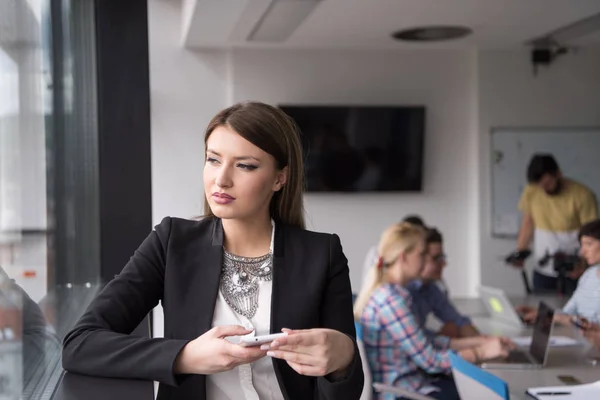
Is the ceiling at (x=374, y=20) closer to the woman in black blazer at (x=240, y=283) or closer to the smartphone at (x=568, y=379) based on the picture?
the smartphone at (x=568, y=379)

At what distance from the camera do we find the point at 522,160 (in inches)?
288

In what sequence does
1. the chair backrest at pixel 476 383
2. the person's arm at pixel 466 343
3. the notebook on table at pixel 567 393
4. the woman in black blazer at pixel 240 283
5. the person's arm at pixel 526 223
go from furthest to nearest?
the person's arm at pixel 526 223
the person's arm at pixel 466 343
the notebook on table at pixel 567 393
the chair backrest at pixel 476 383
the woman in black blazer at pixel 240 283

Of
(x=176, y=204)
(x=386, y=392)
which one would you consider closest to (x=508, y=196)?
(x=176, y=204)

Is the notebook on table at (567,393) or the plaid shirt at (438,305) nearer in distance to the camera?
the notebook on table at (567,393)

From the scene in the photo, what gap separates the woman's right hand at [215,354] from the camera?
123cm

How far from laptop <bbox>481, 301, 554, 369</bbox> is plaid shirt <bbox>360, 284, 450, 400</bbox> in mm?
246

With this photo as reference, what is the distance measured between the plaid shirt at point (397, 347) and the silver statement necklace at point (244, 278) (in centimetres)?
199

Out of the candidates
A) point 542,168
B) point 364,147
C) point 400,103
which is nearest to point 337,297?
point 542,168

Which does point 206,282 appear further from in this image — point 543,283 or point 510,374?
point 543,283

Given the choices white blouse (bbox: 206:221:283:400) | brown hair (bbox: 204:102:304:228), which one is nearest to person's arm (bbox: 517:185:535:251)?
brown hair (bbox: 204:102:304:228)

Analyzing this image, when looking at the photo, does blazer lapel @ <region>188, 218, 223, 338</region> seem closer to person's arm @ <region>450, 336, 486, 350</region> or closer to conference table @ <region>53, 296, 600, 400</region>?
conference table @ <region>53, 296, 600, 400</region>

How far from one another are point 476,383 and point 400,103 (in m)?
5.00

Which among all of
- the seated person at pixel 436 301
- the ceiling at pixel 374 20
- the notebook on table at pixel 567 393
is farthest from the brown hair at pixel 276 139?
the ceiling at pixel 374 20

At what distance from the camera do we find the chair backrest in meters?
2.31
